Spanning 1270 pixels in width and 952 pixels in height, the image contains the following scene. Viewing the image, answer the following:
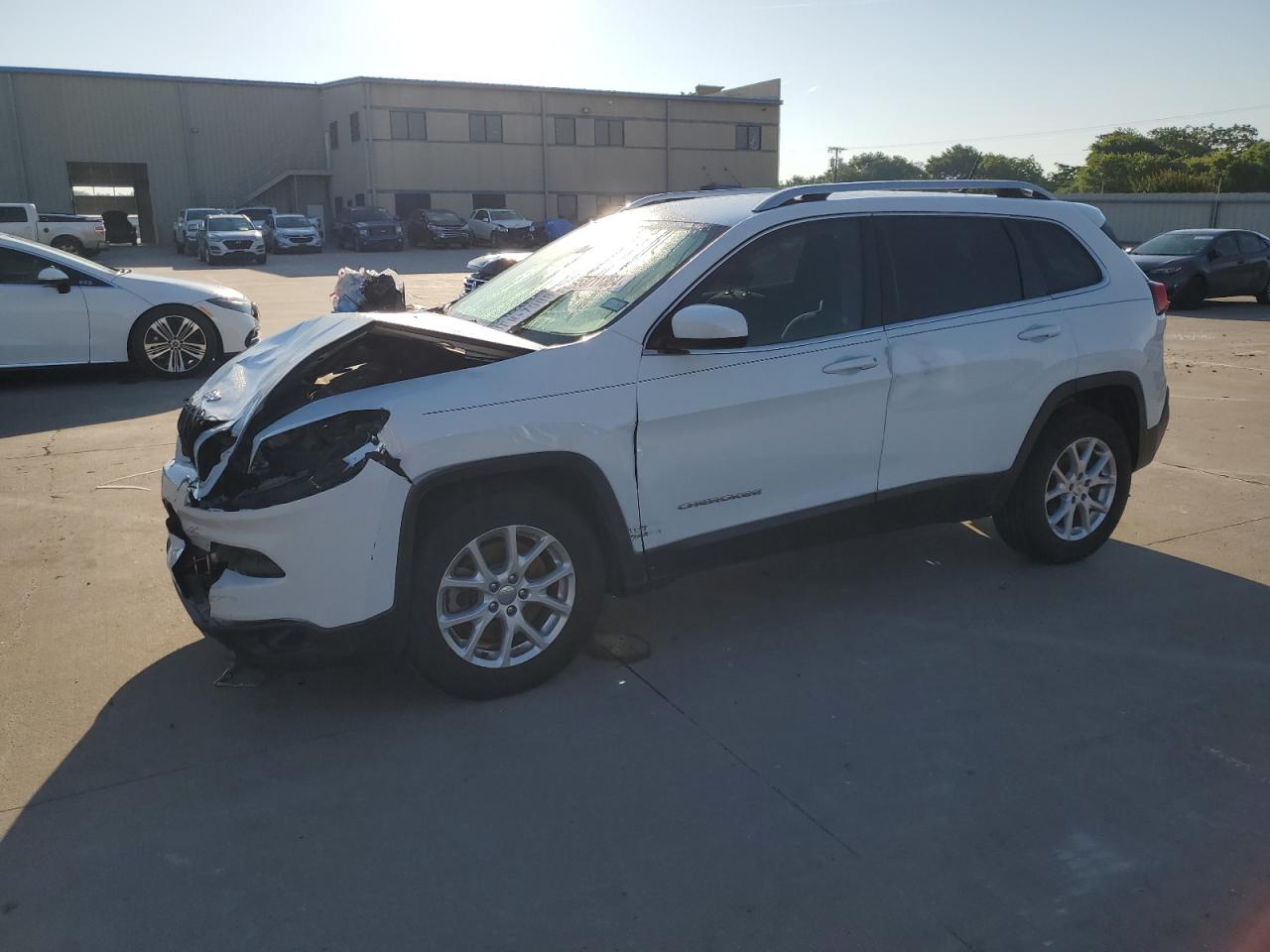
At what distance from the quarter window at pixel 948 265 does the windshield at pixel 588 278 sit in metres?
0.91

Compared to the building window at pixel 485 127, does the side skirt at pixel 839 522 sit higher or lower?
lower

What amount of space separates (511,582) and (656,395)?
897mm

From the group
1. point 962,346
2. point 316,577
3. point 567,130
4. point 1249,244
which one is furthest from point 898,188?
point 567,130

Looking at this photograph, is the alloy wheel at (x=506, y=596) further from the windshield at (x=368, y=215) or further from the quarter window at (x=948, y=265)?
the windshield at (x=368, y=215)

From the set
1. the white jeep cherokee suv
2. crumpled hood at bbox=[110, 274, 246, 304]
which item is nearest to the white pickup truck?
crumpled hood at bbox=[110, 274, 246, 304]

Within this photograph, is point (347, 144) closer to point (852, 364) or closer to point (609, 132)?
point (609, 132)

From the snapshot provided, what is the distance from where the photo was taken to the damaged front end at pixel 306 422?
138 inches

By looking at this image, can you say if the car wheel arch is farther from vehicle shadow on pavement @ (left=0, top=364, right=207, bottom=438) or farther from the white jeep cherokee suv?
vehicle shadow on pavement @ (left=0, top=364, right=207, bottom=438)

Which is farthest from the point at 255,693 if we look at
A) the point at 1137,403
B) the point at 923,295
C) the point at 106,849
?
the point at 1137,403

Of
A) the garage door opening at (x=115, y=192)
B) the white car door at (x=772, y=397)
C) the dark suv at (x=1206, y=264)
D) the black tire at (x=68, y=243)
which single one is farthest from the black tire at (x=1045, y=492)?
the garage door opening at (x=115, y=192)

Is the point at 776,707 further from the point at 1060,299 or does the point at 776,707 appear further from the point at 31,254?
the point at 31,254

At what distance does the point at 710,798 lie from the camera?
128 inches

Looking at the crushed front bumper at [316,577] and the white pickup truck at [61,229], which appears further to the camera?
the white pickup truck at [61,229]

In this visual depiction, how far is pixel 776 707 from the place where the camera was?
386cm
